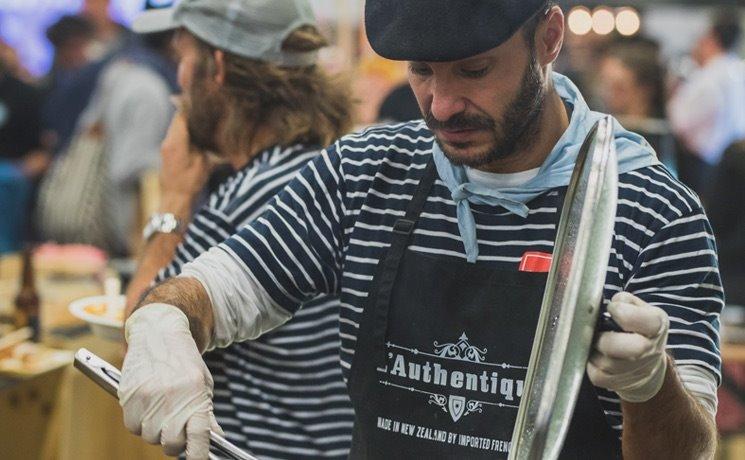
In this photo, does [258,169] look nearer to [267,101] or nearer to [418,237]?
[267,101]

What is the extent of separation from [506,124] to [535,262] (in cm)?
22

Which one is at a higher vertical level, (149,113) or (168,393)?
(149,113)

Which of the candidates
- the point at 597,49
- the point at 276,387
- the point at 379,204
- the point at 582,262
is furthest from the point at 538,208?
the point at 597,49

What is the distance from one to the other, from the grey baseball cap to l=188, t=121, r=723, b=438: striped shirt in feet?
2.05

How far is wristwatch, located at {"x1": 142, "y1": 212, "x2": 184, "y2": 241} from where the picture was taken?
→ 9.11 feet

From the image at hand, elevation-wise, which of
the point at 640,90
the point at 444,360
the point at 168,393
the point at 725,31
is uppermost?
the point at 725,31

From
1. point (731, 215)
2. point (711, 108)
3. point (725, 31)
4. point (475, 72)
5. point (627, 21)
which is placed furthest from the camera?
point (627, 21)

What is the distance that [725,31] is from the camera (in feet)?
25.2

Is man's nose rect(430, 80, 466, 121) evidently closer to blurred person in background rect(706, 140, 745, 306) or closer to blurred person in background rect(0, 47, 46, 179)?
blurred person in background rect(706, 140, 745, 306)

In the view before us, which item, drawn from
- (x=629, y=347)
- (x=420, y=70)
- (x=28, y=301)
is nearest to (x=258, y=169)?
(x=420, y=70)

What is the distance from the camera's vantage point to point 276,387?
7.88 feet

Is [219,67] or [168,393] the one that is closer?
[168,393]

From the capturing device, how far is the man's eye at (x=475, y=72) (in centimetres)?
173

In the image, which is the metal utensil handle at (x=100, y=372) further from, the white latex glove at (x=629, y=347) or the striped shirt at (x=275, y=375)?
the striped shirt at (x=275, y=375)
